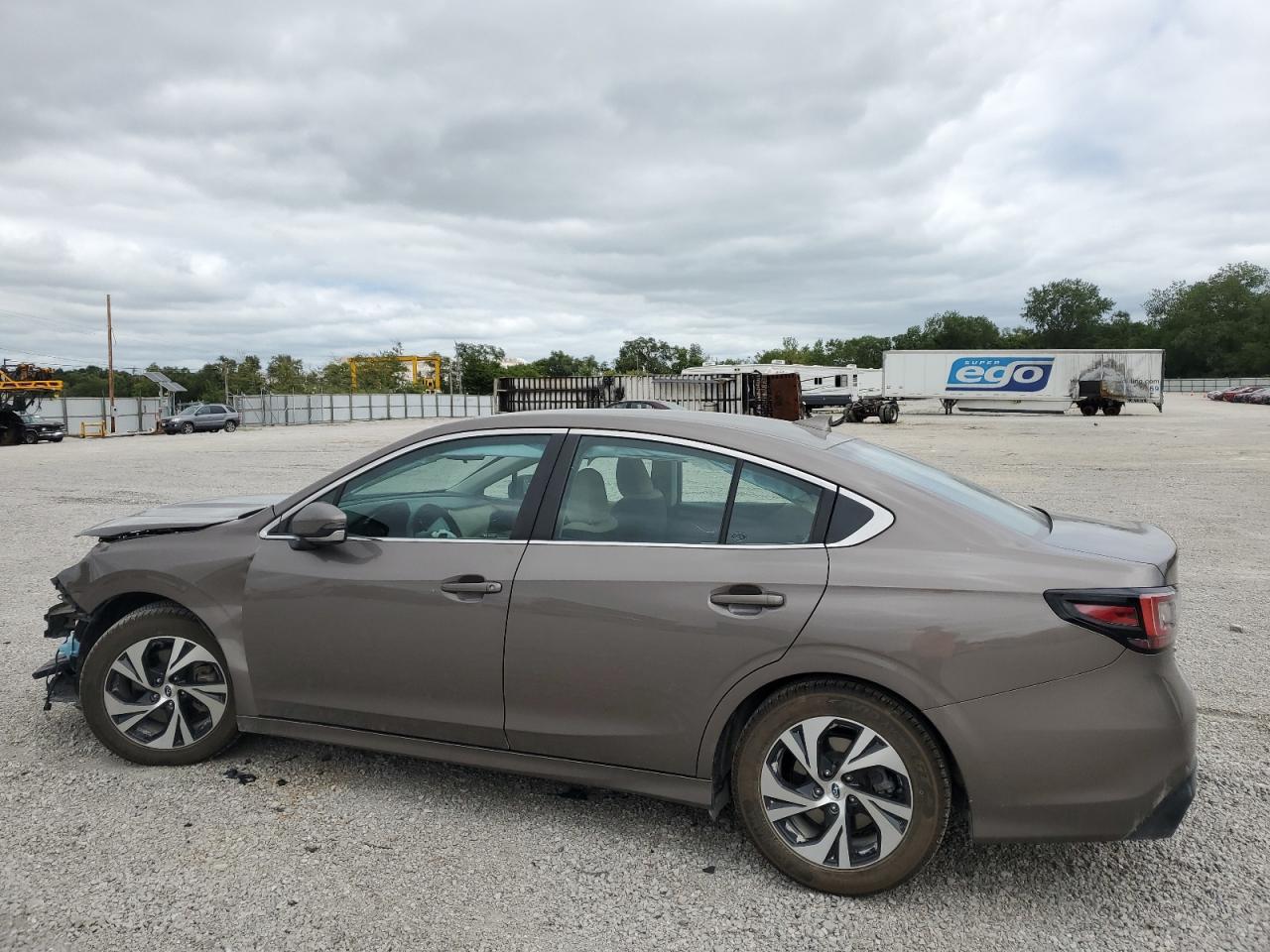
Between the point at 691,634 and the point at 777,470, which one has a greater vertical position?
the point at 777,470

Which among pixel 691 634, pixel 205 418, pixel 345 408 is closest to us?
pixel 691 634

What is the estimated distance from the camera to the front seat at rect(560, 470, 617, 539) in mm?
3271

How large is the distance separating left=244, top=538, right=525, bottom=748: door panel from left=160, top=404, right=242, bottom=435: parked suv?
1756 inches

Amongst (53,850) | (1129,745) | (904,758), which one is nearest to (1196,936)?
(1129,745)

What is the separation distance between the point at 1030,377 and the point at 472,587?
53.3 metres

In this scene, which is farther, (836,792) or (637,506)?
(637,506)

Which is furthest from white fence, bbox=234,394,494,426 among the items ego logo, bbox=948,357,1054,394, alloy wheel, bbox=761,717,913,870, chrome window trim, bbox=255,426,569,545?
alloy wheel, bbox=761,717,913,870

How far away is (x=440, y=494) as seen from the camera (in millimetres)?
3789

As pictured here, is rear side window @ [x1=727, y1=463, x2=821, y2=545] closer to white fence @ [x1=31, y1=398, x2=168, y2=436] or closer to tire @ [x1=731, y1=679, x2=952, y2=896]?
tire @ [x1=731, y1=679, x2=952, y2=896]

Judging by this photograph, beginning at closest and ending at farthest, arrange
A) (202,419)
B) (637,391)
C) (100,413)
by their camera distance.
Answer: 1. (637,391)
2. (202,419)
3. (100,413)

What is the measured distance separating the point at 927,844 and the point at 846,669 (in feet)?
1.93

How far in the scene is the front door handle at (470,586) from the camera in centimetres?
322

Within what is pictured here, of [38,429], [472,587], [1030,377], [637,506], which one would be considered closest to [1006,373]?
[1030,377]

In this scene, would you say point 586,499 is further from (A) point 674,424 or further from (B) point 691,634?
(B) point 691,634
